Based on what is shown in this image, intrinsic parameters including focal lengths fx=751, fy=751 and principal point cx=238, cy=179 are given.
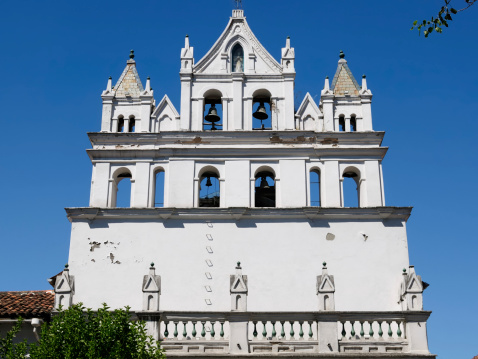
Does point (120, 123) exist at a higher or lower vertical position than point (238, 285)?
higher

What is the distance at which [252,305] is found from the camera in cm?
2616

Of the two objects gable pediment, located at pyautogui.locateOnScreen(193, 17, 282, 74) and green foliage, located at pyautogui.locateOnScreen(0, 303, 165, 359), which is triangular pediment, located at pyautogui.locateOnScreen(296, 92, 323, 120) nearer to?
gable pediment, located at pyautogui.locateOnScreen(193, 17, 282, 74)

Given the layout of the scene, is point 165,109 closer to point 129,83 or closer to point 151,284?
point 129,83

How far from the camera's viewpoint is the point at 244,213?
89.9ft

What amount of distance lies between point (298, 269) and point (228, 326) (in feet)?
17.6

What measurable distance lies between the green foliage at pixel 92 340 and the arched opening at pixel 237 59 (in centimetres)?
1450

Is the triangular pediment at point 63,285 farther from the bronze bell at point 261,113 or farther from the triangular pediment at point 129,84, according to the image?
the bronze bell at point 261,113

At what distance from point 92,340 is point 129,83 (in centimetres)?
1456

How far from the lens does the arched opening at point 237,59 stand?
101 ft

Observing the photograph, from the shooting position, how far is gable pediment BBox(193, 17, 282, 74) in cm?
3052

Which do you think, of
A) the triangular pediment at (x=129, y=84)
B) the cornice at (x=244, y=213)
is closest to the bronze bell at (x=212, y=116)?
the triangular pediment at (x=129, y=84)

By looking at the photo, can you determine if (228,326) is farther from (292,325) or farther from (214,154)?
(214,154)

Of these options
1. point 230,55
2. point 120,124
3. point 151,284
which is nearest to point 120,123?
point 120,124

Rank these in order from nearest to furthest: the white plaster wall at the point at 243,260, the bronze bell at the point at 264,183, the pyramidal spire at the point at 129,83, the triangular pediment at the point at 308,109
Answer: the white plaster wall at the point at 243,260 < the triangular pediment at the point at 308,109 < the bronze bell at the point at 264,183 < the pyramidal spire at the point at 129,83
